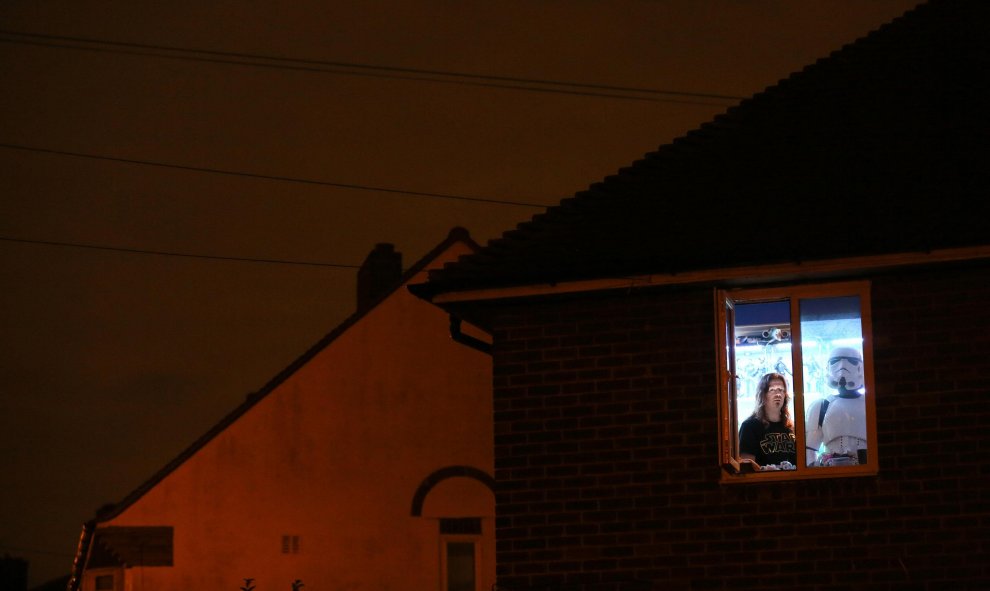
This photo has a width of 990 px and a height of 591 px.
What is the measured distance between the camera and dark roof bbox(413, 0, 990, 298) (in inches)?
548

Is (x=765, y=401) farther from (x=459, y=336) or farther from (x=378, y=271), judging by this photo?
(x=378, y=271)

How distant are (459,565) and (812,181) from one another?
10.4 metres

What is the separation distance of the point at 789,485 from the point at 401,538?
10.7 meters

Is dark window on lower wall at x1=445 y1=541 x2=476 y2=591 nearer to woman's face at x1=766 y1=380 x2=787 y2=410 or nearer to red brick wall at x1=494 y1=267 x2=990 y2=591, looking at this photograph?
red brick wall at x1=494 y1=267 x2=990 y2=591

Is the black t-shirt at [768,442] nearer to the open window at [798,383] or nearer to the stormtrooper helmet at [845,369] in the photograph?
the open window at [798,383]

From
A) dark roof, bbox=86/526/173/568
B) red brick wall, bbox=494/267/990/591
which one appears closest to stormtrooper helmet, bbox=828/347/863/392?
red brick wall, bbox=494/267/990/591

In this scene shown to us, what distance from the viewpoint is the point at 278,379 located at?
24.2 m

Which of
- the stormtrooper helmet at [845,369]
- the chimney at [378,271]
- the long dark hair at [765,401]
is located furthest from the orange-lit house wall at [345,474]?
the stormtrooper helmet at [845,369]

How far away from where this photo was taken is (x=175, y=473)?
78.1 feet

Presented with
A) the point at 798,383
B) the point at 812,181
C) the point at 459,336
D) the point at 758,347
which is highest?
the point at 812,181

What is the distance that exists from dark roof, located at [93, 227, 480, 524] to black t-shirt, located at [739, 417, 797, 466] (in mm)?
10954

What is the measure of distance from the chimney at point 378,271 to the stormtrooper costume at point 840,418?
14.9 metres

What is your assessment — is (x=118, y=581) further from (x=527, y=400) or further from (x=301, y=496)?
(x=527, y=400)

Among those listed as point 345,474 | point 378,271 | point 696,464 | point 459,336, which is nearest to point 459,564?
point 345,474
